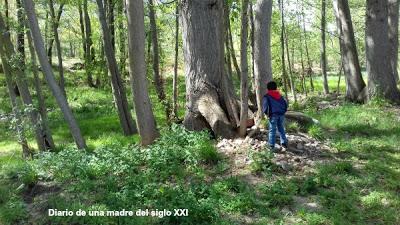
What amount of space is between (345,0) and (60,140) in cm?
1083

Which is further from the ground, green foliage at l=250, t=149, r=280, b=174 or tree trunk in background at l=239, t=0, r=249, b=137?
tree trunk in background at l=239, t=0, r=249, b=137

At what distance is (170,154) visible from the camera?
7605 mm

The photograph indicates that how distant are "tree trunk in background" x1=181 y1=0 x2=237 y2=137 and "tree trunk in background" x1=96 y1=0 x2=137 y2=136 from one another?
12.3 ft

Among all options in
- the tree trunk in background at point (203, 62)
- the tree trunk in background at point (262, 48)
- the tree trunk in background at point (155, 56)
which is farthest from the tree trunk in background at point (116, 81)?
the tree trunk in background at point (262, 48)

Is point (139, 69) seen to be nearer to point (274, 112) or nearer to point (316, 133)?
point (274, 112)

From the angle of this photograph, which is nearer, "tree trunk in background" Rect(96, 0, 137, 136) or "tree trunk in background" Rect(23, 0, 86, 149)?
"tree trunk in background" Rect(23, 0, 86, 149)

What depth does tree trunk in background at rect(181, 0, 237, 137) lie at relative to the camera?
28.2 ft

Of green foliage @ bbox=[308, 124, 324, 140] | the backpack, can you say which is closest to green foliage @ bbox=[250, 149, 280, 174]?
the backpack

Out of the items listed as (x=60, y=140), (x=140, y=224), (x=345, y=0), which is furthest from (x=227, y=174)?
(x=345, y=0)

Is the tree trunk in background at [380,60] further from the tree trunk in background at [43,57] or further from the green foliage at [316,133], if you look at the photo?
the tree trunk in background at [43,57]

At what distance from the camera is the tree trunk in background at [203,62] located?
8.59 m

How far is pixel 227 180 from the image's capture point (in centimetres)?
666

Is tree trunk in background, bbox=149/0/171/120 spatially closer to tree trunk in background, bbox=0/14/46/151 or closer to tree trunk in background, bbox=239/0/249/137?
tree trunk in background, bbox=0/14/46/151

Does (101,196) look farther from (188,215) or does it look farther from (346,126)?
(346,126)
